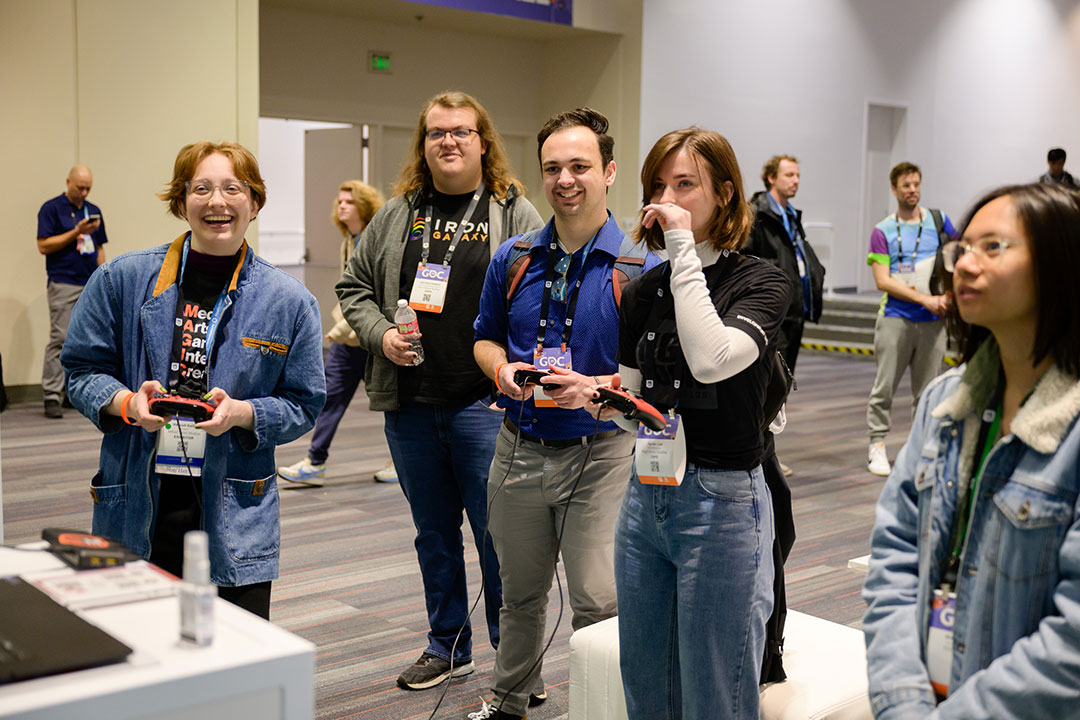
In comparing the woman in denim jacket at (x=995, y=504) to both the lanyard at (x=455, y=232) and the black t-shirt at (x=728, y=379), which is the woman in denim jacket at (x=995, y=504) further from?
the lanyard at (x=455, y=232)

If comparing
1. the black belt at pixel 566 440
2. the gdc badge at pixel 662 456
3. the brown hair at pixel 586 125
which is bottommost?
the black belt at pixel 566 440

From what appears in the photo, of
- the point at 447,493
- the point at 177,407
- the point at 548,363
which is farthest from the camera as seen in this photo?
the point at 447,493

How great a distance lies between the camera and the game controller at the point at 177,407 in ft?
6.86

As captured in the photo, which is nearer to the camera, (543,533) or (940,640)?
(940,640)

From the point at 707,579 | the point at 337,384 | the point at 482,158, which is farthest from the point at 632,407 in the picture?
the point at 337,384

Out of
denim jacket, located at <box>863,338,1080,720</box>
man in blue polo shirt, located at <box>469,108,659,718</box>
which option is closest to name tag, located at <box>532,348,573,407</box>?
man in blue polo shirt, located at <box>469,108,659,718</box>

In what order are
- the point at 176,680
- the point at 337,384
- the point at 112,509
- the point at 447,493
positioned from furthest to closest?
the point at 337,384
the point at 447,493
the point at 112,509
the point at 176,680

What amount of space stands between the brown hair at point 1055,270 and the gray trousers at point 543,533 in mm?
1293

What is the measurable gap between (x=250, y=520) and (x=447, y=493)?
936 millimetres

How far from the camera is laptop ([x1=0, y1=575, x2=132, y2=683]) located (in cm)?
118

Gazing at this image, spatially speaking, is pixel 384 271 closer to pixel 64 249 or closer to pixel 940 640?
pixel 940 640

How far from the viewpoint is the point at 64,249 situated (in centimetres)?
781

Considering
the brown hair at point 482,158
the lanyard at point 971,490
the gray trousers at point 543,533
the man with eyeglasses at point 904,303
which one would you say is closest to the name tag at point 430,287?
the brown hair at point 482,158

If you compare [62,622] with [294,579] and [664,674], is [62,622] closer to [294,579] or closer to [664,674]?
[664,674]
